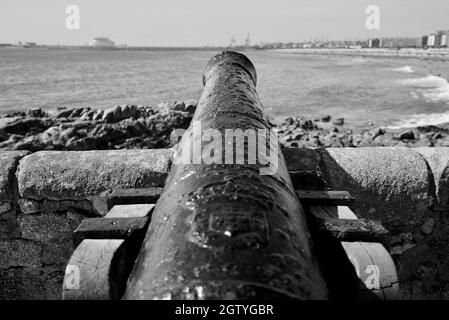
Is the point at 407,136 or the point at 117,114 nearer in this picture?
the point at 407,136

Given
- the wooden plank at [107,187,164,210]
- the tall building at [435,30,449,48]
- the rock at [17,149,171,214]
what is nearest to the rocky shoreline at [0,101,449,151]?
the rock at [17,149,171,214]

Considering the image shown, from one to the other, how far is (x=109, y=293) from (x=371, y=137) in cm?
1242

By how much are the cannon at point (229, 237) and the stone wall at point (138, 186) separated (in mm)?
657

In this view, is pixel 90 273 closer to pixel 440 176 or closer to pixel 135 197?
pixel 135 197

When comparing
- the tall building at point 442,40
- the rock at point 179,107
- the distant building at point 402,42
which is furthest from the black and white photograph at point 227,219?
the distant building at point 402,42

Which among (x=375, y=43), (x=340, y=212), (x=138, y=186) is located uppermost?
(x=375, y=43)

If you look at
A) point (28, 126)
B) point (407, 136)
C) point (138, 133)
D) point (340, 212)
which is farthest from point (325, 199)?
point (28, 126)

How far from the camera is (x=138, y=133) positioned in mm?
13562

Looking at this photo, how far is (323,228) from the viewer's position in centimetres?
180

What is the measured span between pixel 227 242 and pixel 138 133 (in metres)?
12.6

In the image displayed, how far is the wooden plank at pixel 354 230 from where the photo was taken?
1.75m
